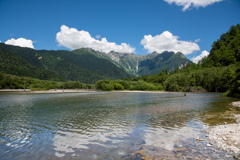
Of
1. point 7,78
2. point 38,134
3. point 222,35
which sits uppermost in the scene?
point 222,35

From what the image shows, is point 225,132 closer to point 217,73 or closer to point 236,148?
point 236,148

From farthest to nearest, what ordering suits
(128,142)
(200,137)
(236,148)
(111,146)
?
(200,137) < (128,142) < (111,146) < (236,148)

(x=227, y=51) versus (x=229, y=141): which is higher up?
(x=227, y=51)

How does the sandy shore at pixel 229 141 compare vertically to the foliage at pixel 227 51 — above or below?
below

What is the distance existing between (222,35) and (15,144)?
8706 inches

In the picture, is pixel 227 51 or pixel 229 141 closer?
pixel 229 141

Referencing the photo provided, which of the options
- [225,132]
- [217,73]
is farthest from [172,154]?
[217,73]

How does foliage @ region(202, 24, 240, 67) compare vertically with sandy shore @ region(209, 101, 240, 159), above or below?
above

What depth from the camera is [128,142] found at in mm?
12430

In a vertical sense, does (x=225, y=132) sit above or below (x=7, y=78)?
below

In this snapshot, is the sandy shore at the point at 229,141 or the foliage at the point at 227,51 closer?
the sandy shore at the point at 229,141

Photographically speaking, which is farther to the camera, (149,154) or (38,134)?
(38,134)

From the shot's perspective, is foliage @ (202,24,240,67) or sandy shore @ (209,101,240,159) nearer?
sandy shore @ (209,101,240,159)

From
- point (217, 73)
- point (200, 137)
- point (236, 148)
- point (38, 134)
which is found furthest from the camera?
point (217, 73)
